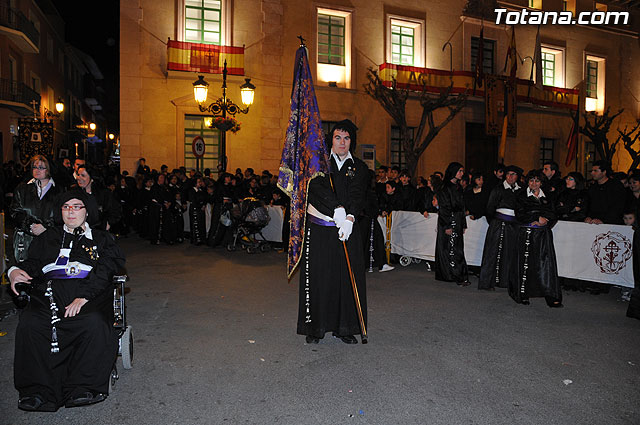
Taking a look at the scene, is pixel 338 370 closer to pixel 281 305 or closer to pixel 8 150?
pixel 281 305

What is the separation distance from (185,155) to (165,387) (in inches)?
599

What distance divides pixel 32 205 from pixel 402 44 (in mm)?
18207

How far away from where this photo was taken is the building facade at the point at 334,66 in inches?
701

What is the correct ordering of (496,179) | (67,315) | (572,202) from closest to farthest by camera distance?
1. (67,315)
2. (572,202)
3. (496,179)

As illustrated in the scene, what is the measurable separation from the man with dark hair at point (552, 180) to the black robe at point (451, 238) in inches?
57.4

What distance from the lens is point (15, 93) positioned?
24.1 metres

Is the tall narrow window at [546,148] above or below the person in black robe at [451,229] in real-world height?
above

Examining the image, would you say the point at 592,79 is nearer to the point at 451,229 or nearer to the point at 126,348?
the point at 451,229

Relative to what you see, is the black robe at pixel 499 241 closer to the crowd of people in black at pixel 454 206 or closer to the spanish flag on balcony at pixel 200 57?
the crowd of people in black at pixel 454 206

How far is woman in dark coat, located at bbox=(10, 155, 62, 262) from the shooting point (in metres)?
6.29

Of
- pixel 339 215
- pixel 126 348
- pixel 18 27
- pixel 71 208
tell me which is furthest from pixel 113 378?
pixel 18 27

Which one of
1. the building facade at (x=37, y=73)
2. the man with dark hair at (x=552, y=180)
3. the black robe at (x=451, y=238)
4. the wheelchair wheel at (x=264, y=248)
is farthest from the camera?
the building facade at (x=37, y=73)

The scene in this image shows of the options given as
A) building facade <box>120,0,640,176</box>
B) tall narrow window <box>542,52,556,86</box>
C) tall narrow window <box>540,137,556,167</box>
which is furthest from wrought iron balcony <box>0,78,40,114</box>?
tall narrow window <box>542,52,556,86</box>

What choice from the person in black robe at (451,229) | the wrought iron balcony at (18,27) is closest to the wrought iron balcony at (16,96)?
the wrought iron balcony at (18,27)
